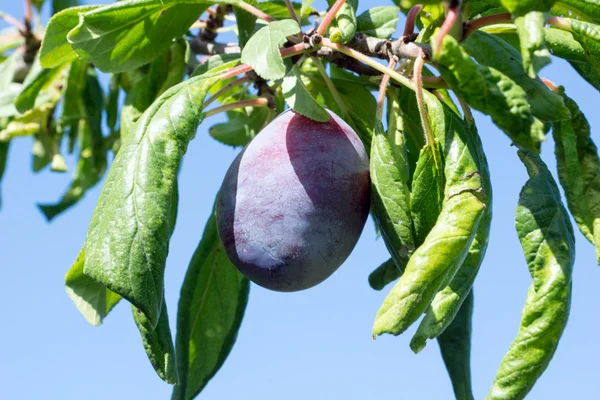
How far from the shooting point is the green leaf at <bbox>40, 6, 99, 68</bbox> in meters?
1.70

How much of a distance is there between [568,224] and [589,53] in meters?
0.29

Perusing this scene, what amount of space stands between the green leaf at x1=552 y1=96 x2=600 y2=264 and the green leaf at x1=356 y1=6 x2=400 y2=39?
0.41 m

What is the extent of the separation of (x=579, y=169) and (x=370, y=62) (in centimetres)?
40

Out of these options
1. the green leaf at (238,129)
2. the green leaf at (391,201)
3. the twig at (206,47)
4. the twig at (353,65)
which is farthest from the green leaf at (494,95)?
the twig at (206,47)

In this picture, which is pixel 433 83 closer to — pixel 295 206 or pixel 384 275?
pixel 295 206

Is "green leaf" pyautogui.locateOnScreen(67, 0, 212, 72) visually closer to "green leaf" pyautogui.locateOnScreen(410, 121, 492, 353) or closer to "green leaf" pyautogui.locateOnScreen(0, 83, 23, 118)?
"green leaf" pyautogui.locateOnScreen(410, 121, 492, 353)

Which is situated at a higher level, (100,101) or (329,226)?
(329,226)

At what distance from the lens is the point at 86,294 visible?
69.2 inches

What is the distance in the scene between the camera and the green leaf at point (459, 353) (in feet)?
5.80

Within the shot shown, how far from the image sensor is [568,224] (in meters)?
1.38

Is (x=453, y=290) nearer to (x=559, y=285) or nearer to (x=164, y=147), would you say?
(x=559, y=285)

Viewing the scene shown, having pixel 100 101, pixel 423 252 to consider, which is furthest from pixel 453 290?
pixel 100 101

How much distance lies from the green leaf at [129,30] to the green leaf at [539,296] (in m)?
0.80

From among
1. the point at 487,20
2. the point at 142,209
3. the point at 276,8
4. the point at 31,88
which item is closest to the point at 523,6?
the point at 487,20
